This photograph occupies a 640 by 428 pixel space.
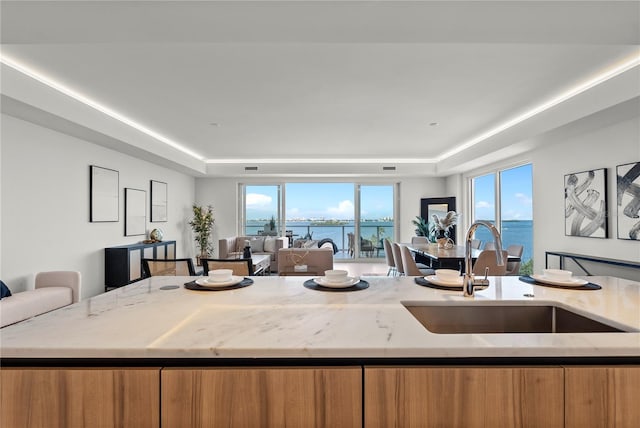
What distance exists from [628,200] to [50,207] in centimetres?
649

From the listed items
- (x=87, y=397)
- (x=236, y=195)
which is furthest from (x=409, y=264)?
(x=236, y=195)

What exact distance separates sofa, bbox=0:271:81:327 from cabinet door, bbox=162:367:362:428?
2.90 meters

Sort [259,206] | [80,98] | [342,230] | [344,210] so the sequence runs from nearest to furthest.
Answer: [80,98] < [259,206] < [344,210] < [342,230]

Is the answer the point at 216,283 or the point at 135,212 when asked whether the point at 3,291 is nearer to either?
the point at 135,212

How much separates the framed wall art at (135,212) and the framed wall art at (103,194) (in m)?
0.21

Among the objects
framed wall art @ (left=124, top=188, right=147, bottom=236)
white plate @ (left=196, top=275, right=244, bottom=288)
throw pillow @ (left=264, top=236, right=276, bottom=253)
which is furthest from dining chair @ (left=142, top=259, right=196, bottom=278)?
throw pillow @ (left=264, top=236, right=276, bottom=253)

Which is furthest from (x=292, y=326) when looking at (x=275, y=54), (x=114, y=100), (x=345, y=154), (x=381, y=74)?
(x=345, y=154)

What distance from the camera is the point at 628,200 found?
3.53 metres

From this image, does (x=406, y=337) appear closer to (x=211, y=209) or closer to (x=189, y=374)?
(x=189, y=374)

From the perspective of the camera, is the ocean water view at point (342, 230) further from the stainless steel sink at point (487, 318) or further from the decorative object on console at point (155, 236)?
the stainless steel sink at point (487, 318)

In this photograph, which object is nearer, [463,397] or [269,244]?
[463,397]

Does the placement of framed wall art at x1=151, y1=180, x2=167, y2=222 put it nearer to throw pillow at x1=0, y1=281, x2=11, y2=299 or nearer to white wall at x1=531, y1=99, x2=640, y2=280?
throw pillow at x1=0, y1=281, x2=11, y2=299

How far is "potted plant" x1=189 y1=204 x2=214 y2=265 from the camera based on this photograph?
25.6 feet

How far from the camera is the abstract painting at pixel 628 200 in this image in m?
3.43
